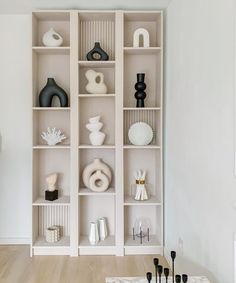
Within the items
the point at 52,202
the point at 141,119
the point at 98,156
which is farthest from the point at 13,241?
the point at 141,119

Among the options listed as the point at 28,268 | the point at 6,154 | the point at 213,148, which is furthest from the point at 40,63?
the point at 213,148

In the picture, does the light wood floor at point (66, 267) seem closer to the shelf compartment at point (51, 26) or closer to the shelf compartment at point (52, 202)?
the shelf compartment at point (52, 202)

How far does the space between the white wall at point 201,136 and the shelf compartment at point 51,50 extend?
1008 millimetres

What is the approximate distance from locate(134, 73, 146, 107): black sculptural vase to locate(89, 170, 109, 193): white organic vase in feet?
2.58

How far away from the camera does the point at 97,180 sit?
12.3ft

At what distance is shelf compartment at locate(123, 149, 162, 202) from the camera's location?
399 centimetres

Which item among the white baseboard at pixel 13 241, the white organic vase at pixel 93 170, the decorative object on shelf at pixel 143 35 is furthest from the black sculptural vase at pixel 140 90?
the white baseboard at pixel 13 241

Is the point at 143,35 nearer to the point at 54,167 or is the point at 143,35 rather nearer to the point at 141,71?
the point at 141,71

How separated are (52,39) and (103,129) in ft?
3.39

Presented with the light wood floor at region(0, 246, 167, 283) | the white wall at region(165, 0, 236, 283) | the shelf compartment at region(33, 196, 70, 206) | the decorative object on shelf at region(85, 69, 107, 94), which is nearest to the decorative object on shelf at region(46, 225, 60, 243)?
the light wood floor at region(0, 246, 167, 283)

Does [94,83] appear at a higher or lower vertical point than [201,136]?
higher

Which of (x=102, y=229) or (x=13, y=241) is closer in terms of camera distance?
(x=102, y=229)

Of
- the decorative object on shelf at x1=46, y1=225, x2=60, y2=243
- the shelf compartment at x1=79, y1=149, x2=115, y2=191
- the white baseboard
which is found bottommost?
the white baseboard

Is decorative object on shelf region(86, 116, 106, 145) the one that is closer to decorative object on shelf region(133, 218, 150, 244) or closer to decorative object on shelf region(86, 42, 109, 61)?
decorative object on shelf region(86, 42, 109, 61)
